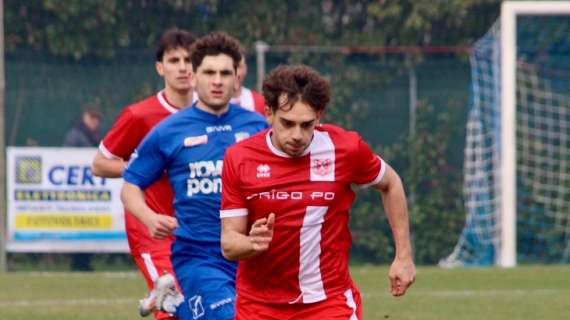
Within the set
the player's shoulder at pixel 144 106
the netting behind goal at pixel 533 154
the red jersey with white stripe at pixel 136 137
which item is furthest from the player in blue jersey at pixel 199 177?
the netting behind goal at pixel 533 154

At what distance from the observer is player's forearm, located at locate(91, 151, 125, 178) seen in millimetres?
7680

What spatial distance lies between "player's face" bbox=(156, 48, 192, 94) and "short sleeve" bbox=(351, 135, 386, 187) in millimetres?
2186

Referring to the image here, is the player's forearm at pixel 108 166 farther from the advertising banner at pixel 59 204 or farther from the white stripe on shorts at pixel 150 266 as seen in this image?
the advertising banner at pixel 59 204

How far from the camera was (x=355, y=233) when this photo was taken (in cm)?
1658

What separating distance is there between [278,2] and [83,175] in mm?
3625

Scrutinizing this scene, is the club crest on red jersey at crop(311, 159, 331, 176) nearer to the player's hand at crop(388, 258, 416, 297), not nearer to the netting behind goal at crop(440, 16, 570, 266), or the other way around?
the player's hand at crop(388, 258, 416, 297)

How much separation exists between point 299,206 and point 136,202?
4.17 feet

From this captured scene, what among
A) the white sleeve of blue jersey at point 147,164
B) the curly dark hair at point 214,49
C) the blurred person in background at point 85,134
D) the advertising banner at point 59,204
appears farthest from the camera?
the blurred person in background at point 85,134

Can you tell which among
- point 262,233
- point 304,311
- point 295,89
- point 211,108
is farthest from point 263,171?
point 211,108

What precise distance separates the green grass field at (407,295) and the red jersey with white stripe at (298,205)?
12.6 ft

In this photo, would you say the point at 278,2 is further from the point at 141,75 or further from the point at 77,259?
the point at 77,259

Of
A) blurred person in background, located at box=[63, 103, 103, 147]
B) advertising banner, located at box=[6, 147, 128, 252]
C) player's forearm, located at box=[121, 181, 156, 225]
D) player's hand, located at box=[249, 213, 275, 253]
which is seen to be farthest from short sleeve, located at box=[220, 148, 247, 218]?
blurred person in background, located at box=[63, 103, 103, 147]

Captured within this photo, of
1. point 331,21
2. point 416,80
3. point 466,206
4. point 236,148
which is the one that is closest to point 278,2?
point 331,21

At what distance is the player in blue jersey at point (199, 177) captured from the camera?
6832mm
